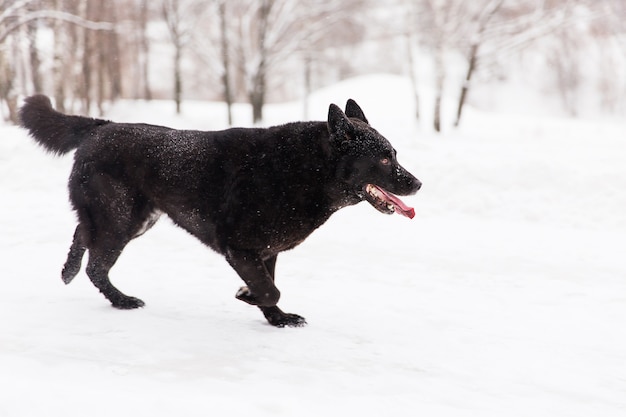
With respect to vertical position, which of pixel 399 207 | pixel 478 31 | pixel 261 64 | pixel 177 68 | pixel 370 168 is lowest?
pixel 399 207

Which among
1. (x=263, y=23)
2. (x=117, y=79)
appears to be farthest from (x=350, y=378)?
(x=117, y=79)

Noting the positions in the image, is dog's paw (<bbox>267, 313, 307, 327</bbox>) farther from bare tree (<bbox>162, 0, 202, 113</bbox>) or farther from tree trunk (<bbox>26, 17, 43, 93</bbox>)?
bare tree (<bbox>162, 0, 202, 113</bbox>)

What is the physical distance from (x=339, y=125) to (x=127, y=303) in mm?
2130

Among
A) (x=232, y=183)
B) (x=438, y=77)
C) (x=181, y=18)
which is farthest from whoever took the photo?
(x=181, y=18)

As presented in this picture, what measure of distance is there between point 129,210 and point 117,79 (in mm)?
24839

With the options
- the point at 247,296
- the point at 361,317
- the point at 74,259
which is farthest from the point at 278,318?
the point at 74,259

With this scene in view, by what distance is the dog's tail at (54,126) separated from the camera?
4.64 meters

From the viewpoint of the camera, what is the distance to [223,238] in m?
4.07

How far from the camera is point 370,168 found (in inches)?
158

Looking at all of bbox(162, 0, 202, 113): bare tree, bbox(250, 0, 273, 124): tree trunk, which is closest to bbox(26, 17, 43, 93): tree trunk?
bbox(162, 0, 202, 113): bare tree

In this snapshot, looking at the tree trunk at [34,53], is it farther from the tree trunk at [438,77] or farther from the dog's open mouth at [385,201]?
the dog's open mouth at [385,201]

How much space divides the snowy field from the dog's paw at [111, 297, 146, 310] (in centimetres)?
10

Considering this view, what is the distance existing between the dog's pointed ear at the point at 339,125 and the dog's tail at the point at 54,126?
191 cm

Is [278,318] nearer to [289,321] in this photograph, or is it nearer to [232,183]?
[289,321]
